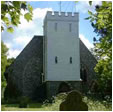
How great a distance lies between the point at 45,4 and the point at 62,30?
1427cm

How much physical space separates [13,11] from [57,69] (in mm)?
16087

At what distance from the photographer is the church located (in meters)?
18.1

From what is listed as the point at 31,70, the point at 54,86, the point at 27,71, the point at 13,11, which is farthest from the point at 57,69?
the point at 13,11

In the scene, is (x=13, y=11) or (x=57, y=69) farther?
(x=57, y=69)

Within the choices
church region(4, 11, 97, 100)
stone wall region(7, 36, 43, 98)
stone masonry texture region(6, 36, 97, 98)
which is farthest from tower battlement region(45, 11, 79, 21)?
stone wall region(7, 36, 43, 98)

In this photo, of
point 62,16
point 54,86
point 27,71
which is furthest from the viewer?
point 27,71

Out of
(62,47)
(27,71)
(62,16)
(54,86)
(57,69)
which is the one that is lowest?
(54,86)

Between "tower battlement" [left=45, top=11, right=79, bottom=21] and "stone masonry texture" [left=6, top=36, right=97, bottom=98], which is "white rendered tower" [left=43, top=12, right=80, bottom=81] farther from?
"stone masonry texture" [left=6, top=36, right=97, bottom=98]

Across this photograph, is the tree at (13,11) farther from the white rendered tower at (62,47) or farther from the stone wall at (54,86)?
the white rendered tower at (62,47)

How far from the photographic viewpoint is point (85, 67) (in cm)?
1981

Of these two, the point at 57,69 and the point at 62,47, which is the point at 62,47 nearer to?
the point at 62,47

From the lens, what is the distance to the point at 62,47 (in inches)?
725

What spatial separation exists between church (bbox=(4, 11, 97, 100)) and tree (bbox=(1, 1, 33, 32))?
15322mm

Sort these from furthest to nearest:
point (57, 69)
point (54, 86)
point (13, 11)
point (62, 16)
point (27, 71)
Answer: point (27, 71), point (62, 16), point (57, 69), point (54, 86), point (13, 11)
